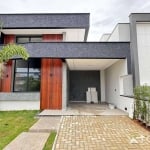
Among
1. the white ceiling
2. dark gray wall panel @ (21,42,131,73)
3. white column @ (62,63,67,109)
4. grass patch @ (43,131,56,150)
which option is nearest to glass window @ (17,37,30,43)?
the white ceiling

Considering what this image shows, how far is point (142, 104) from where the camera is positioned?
7344 mm

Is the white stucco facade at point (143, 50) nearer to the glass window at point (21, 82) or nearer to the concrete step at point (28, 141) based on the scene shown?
the concrete step at point (28, 141)

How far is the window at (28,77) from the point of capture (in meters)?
12.1

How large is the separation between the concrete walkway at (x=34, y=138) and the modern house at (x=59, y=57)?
4271 millimetres

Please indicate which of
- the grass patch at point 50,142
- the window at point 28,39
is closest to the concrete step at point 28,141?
the grass patch at point 50,142

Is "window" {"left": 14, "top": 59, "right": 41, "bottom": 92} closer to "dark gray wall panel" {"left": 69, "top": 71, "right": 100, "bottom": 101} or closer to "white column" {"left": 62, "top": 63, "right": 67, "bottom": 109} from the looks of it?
"white column" {"left": 62, "top": 63, "right": 67, "bottom": 109}

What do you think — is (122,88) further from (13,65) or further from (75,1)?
(13,65)

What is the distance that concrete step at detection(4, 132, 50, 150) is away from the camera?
4.81 meters

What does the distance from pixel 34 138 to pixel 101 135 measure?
2335mm

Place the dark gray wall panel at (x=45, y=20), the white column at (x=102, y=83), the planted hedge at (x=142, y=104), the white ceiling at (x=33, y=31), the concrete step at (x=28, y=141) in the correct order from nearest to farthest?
the concrete step at (x=28, y=141) → the planted hedge at (x=142, y=104) → the dark gray wall panel at (x=45, y=20) → the white ceiling at (x=33, y=31) → the white column at (x=102, y=83)

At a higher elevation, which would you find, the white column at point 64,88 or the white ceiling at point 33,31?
the white ceiling at point 33,31

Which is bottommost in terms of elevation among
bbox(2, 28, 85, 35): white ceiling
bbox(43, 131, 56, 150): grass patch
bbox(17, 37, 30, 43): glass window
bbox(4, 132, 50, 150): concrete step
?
bbox(43, 131, 56, 150): grass patch

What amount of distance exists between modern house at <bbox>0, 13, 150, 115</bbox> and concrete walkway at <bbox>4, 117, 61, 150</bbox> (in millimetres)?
4271

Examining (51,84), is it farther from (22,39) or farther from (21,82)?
(22,39)
